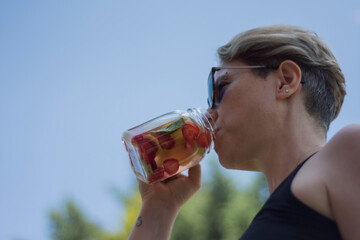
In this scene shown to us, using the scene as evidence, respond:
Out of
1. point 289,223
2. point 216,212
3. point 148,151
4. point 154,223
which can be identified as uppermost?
point 148,151

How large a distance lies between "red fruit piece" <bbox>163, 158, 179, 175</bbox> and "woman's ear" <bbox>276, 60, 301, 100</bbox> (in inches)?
12.3

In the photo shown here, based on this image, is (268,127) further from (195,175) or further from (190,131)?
(195,175)

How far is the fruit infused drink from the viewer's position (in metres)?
1.12

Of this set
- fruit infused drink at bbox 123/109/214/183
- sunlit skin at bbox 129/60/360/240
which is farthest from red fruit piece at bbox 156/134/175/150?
sunlit skin at bbox 129/60/360/240

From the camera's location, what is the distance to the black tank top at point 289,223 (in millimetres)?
820

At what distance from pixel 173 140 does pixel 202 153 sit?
0.35 feet

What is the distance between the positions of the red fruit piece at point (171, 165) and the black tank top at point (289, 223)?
315 millimetres

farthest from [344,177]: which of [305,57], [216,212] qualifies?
[216,212]

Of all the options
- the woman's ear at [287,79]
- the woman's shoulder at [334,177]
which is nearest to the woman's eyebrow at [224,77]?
the woman's ear at [287,79]

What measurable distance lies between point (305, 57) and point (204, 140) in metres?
0.34

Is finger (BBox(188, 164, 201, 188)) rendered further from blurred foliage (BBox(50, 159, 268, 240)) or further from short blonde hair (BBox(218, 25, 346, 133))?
blurred foliage (BBox(50, 159, 268, 240))

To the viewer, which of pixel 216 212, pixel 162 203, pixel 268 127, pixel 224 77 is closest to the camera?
pixel 268 127

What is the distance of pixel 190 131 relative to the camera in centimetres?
115

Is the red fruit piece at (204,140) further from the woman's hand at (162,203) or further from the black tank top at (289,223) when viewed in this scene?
the black tank top at (289,223)
